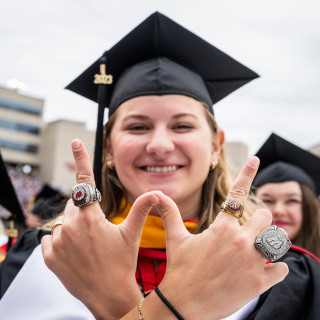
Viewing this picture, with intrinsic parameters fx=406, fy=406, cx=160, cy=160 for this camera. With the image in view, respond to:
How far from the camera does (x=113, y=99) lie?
2.25 m

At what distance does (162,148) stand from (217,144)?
506 mm

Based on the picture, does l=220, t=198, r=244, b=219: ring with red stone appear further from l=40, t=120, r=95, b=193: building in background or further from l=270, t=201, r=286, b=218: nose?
l=40, t=120, r=95, b=193: building in background

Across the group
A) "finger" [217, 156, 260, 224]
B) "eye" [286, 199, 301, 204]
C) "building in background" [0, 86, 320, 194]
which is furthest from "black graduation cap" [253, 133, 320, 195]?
"building in background" [0, 86, 320, 194]

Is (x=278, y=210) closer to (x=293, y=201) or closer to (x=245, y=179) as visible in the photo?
(x=293, y=201)

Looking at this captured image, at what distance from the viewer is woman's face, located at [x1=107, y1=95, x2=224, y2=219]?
6.30 feet

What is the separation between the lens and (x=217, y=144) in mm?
2273

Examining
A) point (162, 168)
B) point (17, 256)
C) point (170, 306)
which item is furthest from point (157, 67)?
point (170, 306)

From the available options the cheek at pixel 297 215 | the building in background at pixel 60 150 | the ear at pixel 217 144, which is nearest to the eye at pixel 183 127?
the ear at pixel 217 144

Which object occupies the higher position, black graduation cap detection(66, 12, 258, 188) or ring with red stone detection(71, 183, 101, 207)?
black graduation cap detection(66, 12, 258, 188)

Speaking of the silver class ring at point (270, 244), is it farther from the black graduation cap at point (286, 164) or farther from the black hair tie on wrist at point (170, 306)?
the black graduation cap at point (286, 164)

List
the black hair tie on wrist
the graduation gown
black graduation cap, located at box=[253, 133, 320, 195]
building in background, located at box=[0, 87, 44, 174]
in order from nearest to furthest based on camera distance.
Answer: the black hair tie on wrist, the graduation gown, black graduation cap, located at box=[253, 133, 320, 195], building in background, located at box=[0, 87, 44, 174]

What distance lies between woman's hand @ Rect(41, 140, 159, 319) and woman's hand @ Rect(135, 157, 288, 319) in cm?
10

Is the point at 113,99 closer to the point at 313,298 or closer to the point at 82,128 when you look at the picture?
the point at 313,298

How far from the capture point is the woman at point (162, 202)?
121 cm
